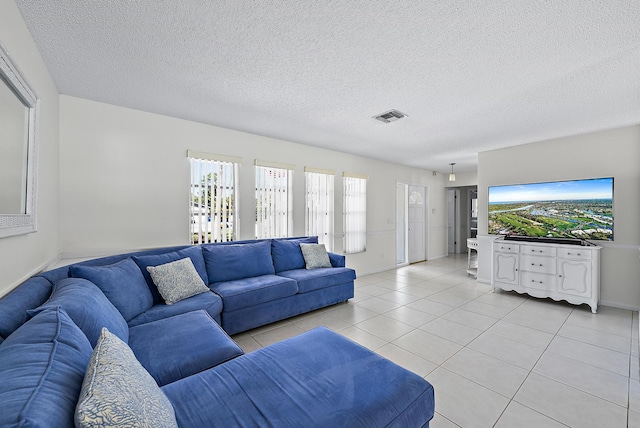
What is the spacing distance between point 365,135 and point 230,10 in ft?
9.04

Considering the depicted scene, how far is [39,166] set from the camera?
206 centimetres

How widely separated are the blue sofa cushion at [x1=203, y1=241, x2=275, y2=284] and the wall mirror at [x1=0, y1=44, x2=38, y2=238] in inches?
62.6

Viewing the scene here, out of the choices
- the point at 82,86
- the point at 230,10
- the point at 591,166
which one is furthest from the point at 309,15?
the point at 591,166

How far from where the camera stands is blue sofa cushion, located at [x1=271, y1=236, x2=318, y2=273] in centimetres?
375

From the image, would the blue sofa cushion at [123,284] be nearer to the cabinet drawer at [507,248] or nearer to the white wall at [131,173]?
the white wall at [131,173]

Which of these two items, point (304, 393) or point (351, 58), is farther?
point (351, 58)

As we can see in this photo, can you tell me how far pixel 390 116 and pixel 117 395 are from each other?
3.36 metres

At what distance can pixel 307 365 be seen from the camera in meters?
1.48

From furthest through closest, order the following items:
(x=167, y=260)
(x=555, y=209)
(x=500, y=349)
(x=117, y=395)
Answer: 1. (x=555, y=209)
2. (x=167, y=260)
3. (x=500, y=349)
4. (x=117, y=395)

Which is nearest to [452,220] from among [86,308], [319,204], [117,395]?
[319,204]

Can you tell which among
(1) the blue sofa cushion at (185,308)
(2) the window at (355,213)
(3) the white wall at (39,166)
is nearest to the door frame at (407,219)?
(2) the window at (355,213)

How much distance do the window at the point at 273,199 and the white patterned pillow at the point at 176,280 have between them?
137 centimetres

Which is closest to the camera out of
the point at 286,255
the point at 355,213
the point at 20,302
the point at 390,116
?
the point at 20,302

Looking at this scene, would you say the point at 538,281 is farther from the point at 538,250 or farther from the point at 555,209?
the point at 555,209
